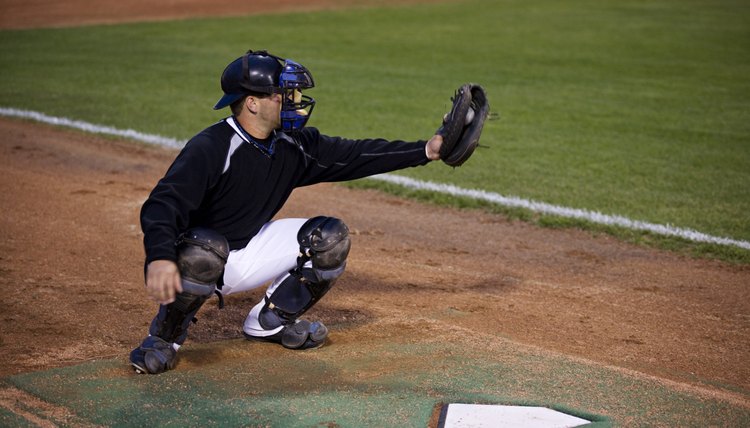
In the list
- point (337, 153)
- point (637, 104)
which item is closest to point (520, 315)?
point (337, 153)

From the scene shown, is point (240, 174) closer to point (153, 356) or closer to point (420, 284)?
point (153, 356)

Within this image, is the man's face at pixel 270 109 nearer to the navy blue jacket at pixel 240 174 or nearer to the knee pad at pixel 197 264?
the navy blue jacket at pixel 240 174

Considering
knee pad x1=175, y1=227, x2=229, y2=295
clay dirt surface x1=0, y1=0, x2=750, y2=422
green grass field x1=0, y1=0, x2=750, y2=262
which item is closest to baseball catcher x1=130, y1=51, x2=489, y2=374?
A: knee pad x1=175, y1=227, x2=229, y2=295

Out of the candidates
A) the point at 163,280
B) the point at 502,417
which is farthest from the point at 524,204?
the point at 163,280

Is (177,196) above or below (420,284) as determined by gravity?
above

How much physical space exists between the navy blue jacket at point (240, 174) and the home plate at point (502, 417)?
1347 mm

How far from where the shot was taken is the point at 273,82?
4.51m

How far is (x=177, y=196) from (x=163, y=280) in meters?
0.45

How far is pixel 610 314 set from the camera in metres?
5.53

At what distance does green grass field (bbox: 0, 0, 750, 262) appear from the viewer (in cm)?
898

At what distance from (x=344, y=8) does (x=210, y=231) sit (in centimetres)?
1973

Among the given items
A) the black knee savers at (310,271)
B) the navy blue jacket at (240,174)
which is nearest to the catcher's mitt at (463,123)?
the navy blue jacket at (240,174)

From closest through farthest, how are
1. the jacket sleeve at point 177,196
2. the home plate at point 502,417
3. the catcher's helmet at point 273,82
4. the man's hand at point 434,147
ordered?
1. the home plate at point 502,417
2. the jacket sleeve at point 177,196
3. the catcher's helmet at point 273,82
4. the man's hand at point 434,147

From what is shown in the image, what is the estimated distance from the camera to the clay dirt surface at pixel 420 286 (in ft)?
16.0
